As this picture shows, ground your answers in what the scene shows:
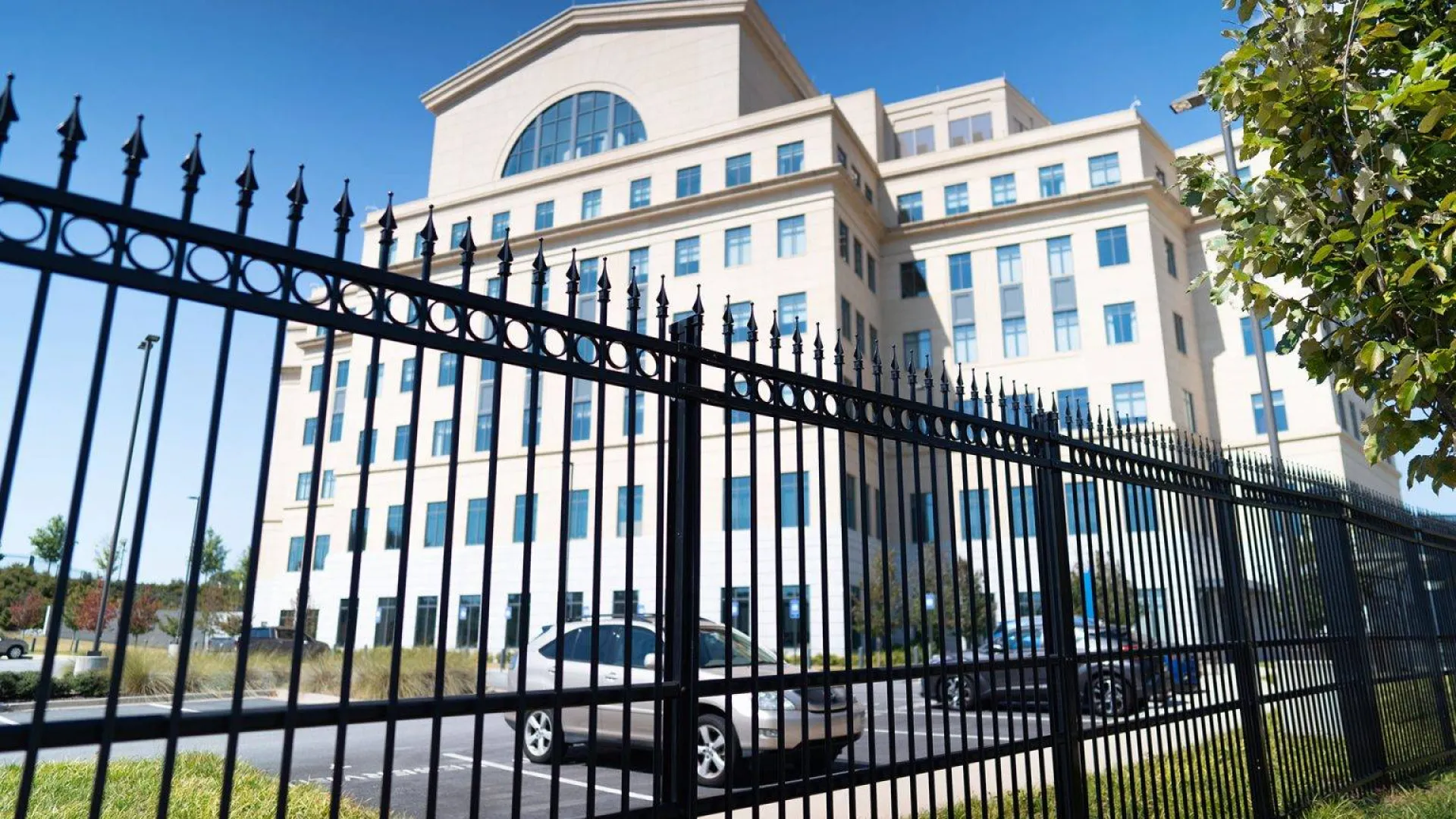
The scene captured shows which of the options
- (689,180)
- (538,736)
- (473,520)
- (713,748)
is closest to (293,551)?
(473,520)

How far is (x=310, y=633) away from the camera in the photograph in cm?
4197

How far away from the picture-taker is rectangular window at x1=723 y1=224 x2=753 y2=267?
Result: 128 ft

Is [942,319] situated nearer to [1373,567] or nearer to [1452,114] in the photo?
[1373,567]

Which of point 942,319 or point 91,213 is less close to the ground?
point 942,319

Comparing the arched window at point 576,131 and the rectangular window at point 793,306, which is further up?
the arched window at point 576,131

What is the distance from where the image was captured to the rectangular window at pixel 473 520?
37844 mm

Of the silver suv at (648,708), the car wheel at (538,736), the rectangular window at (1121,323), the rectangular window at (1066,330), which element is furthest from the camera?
the rectangular window at (1066,330)

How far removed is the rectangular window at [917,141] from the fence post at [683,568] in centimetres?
5101

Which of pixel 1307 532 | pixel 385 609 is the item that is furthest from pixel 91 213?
pixel 385 609

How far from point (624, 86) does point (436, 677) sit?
45668mm

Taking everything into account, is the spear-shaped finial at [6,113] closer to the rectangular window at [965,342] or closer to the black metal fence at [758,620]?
the black metal fence at [758,620]

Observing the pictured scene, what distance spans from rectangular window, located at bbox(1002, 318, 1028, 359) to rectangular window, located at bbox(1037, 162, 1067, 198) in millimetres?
5916

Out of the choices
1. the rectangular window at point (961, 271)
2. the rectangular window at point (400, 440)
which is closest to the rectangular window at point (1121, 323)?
the rectangular window at point (961, 271)

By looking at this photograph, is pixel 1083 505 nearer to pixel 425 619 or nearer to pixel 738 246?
pixel 738 246
